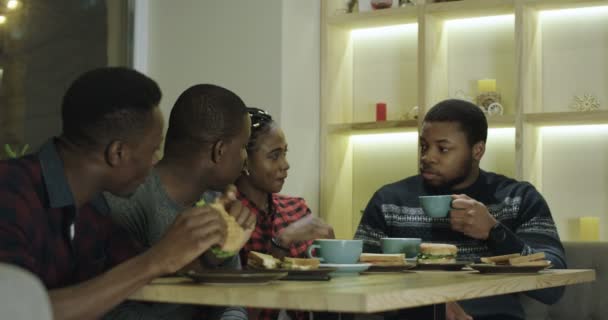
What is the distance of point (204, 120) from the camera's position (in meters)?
2.13

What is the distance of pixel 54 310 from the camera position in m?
1.47

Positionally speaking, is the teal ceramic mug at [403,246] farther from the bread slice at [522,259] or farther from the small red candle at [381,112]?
the small red candle at [381,112]

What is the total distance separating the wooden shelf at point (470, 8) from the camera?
13.2ft

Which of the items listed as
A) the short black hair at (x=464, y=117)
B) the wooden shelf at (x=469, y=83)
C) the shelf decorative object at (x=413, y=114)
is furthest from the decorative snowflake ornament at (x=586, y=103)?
the short black hair at (x=464, y=117)

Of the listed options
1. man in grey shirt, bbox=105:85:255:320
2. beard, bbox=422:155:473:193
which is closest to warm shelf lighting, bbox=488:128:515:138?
beard, bbox=422:155:473:193

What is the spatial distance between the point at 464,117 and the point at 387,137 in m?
1.49

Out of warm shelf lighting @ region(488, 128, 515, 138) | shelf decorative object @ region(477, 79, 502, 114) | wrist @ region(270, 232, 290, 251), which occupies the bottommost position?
wrist @ region(270, 232, 290, 251)

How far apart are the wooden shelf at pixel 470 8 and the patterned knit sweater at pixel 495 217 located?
1.26 m

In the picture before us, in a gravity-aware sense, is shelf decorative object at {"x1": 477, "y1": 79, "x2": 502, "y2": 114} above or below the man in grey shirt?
above

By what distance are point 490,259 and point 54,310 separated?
1099mm

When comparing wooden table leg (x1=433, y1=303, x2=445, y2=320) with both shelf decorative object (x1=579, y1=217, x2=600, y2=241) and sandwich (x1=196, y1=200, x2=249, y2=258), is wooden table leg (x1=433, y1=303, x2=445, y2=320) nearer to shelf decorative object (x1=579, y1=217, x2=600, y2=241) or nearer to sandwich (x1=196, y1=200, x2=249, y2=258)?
sandwich (x1=196, y1=200, x2=249, y2=258)

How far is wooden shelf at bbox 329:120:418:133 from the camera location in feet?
13.8

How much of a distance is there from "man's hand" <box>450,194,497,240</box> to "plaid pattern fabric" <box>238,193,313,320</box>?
49cm

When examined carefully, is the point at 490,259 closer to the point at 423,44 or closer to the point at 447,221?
the point at 447,221
